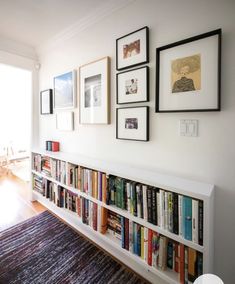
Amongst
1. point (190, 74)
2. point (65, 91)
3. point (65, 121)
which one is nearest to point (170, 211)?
point (190, 74)

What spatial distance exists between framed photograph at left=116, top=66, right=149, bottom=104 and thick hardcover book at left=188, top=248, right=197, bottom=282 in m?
1.11

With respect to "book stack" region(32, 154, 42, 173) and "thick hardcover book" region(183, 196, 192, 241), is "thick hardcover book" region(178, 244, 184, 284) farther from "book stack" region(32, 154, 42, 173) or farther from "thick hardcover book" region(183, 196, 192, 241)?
"book stack" region(32, 154, 42, 173)

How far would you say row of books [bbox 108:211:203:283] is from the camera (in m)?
1.11

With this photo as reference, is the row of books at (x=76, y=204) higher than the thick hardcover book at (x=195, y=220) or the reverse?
the reverse

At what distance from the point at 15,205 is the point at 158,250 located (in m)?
2.36

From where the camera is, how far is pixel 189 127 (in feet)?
4.13

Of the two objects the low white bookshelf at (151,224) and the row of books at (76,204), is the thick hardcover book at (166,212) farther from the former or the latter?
the row of books at (76,204)

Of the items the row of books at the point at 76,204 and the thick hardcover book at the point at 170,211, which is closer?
the thick hardcover book at the point at 170,211

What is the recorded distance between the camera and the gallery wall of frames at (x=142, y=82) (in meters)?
1.15

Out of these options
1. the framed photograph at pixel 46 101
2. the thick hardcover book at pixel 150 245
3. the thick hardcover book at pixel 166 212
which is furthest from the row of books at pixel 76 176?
the framed photograph at pixel 46 101

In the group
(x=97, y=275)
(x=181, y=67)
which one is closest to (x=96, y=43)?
(x=181, y=67)

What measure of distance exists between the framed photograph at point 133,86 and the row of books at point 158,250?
1.01 meters

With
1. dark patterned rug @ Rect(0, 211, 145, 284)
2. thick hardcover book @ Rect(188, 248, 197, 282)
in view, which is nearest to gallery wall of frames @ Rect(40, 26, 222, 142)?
thick hardcover book @ Rect(188, 248, 197, 282)

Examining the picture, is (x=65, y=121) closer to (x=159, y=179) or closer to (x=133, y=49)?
(x=133, y=49)
